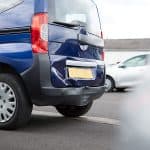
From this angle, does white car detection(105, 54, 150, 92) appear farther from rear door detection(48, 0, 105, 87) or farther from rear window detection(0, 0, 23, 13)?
rear window detection(0, 0, 23, 13)

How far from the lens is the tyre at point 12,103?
6680 millimetres

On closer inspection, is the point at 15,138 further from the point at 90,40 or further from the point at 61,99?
the point at 90,40

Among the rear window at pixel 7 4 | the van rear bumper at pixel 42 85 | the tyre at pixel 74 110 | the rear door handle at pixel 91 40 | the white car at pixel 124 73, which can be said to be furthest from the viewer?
the white car at pixel 124 73

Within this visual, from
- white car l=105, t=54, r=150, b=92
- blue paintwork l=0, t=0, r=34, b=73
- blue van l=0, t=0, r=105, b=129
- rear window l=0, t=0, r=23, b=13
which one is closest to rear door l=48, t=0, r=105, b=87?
blue van l=0, t=0, r=105, b=129

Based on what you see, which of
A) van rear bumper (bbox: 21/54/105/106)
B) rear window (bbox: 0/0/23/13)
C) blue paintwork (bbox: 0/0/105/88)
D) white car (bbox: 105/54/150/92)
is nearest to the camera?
van rear bumper (bbox: 21/54/105/106)

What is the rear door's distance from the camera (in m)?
6.71

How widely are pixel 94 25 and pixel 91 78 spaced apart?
906mm

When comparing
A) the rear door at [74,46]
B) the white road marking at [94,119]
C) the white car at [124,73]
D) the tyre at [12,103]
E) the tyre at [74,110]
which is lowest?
the white car at [124,73]

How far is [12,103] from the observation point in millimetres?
6762

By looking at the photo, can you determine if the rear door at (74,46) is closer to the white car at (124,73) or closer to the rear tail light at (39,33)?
the rear tail light at (39,33)

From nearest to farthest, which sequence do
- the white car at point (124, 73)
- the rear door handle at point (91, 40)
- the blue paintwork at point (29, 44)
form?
the blue paintwork at point (29, 44)
the rear door handle at point (91, 40)
the white car at point (124, 73)

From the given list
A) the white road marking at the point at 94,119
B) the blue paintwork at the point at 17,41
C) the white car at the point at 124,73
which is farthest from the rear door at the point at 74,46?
the white car at the point at 124,73

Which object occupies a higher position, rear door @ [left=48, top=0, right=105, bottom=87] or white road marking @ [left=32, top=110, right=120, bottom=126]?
rear door @ [left=48, top=0, right=105, bottom=87]

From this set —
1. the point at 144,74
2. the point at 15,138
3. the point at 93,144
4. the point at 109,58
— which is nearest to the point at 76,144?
the point at 93,144
